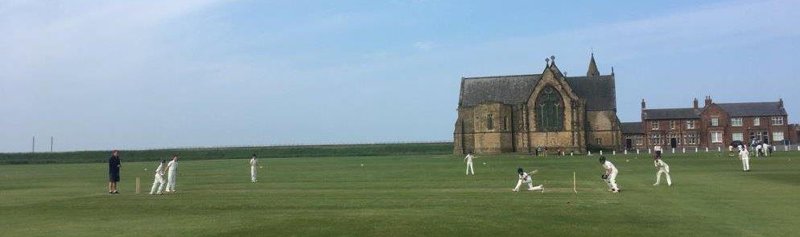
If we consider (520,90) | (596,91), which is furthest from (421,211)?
(596,91)

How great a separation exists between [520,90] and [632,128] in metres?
35.1

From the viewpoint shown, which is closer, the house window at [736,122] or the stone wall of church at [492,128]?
the stone wall of church at [492,128]

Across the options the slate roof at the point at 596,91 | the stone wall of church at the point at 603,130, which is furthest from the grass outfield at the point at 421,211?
the slate roof at the point at 596,91

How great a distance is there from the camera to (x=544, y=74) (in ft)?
283

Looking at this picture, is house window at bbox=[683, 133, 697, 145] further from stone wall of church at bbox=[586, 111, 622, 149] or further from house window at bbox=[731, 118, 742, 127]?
stone wall of church at bbox=[586, 111, 622, 149]

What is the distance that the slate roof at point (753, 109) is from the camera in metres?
110

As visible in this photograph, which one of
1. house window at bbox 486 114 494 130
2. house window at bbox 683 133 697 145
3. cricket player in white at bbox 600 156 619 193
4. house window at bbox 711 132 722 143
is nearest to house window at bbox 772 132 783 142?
house window at bbox 711 132 722 143

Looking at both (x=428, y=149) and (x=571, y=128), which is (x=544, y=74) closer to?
(x=571, y=128)

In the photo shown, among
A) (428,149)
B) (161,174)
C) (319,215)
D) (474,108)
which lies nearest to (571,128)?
(474,108)

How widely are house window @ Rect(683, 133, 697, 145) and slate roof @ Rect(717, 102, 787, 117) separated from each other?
20.4 feet

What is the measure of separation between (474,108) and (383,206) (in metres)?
71.6

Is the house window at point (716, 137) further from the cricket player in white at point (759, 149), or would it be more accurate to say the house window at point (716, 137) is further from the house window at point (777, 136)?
the cricket player in white at point (759, 149)

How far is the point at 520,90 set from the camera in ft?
300

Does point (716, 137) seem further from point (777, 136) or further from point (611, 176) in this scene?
point (611, 176)
